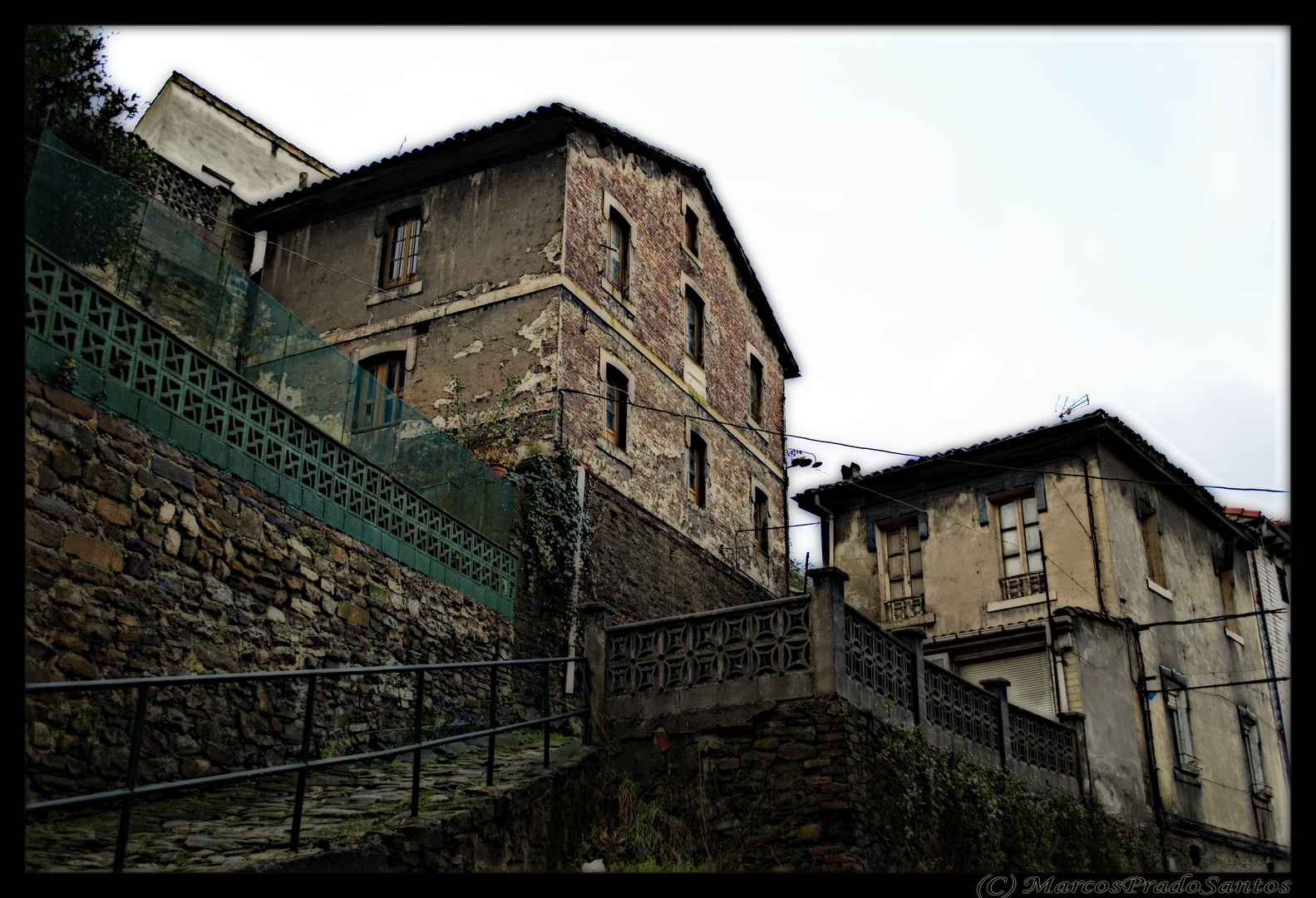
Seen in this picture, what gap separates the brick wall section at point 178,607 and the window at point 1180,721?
1236cm

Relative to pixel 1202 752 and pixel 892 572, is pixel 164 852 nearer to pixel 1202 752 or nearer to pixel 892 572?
pixel 892 572

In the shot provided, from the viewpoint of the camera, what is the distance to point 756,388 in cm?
2269

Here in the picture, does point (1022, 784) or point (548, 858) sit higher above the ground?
point (1022, 784)

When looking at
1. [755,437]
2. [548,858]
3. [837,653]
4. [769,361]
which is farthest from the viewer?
[769,361]

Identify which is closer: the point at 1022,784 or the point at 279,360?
the point at 279,360

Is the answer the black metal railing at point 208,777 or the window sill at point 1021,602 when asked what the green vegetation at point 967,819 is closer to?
the black metal railing at point 208,777

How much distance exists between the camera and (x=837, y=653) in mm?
10227

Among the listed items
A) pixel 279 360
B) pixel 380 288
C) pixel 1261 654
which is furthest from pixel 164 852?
pixel 1261 654

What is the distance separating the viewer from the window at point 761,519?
69.7 feet

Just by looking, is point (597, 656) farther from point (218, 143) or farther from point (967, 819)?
point (218, 143)

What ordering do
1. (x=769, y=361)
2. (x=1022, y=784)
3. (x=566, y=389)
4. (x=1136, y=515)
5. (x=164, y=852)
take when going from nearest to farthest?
(x=164, y=852) → (x=1022, y=784) → (x=566, y=389) → (x=1136, y=515) → (x=769, y=361)

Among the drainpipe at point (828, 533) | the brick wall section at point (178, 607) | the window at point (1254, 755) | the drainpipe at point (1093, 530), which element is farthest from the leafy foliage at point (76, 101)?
the window at point (1254, 755)

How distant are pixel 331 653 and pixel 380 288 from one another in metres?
8.90

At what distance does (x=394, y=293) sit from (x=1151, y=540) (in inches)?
537
